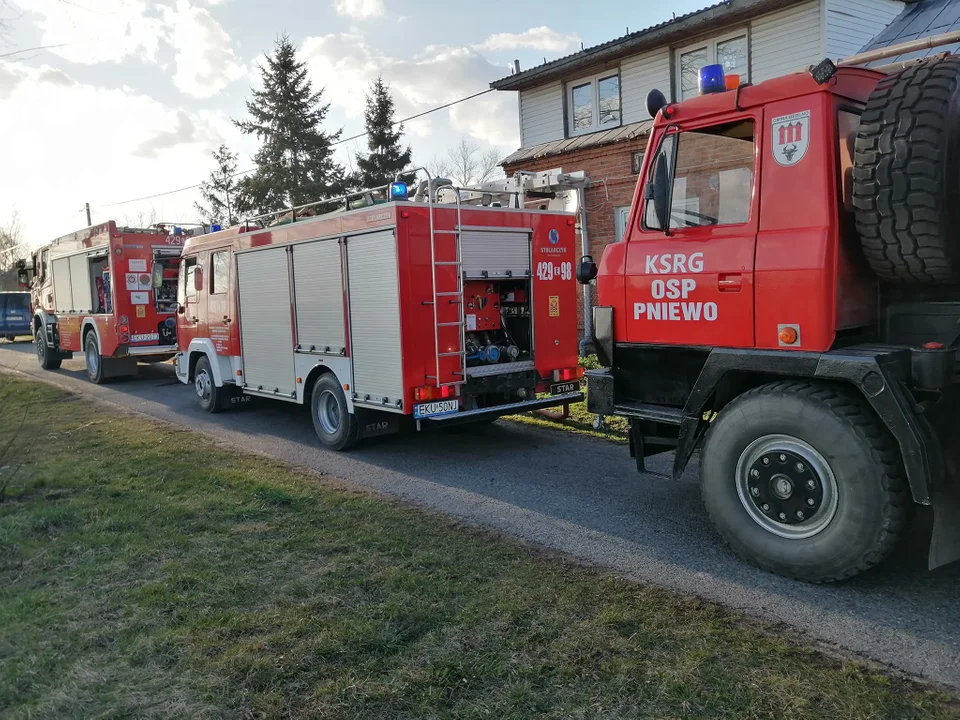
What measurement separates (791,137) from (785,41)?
11305mm

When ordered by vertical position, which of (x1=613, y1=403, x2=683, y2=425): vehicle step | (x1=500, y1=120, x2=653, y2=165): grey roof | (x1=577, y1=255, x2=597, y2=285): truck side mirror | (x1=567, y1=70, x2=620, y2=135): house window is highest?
(x1=567, y1=70, x2=620, y2=135): house window

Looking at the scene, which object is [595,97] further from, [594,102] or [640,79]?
[640,79]

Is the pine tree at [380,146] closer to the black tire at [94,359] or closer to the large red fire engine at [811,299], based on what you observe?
the black tire at [94,359]

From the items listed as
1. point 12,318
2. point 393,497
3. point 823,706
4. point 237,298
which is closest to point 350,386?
point 393,497

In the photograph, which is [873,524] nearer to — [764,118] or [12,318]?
[764,118]

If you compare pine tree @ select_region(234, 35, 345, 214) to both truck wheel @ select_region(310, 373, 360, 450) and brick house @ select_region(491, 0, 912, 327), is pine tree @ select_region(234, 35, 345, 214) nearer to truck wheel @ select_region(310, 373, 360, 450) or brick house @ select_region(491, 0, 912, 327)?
brick house @ select_region(491, 0, 912, 327)

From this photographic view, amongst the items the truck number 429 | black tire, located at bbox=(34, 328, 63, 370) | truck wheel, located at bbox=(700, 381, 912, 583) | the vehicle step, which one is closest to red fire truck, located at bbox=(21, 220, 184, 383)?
black tire, located at bbox=(34, 328, 63, 370)

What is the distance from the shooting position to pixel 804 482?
4.41 metres

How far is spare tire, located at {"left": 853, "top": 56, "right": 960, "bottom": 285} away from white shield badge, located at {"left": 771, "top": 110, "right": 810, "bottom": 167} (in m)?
0.36

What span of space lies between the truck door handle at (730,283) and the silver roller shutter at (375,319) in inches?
144

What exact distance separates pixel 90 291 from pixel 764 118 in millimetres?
15565

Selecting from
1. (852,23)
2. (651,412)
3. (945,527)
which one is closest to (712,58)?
(852,23)

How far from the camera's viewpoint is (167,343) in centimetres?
1584

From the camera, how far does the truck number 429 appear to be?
869 centimetres
